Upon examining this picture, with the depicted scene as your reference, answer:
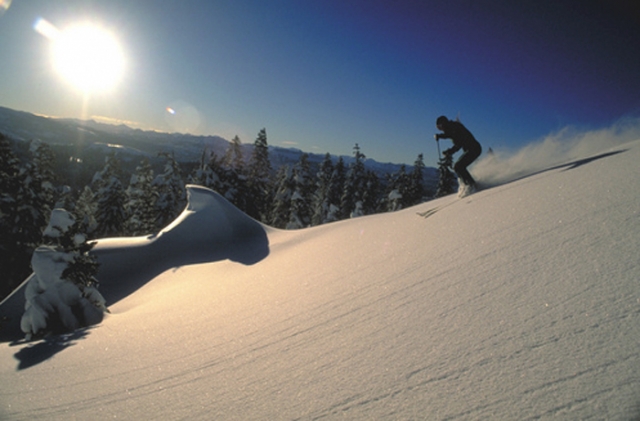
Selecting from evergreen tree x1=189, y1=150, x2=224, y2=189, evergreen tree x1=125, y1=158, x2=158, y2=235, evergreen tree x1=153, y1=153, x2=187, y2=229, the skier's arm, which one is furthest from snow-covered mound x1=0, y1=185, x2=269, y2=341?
evergreen tree x1=125, y1=158, x2=158, y2=235

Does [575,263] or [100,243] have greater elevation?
[100,243]

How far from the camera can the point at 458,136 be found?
7309 mm

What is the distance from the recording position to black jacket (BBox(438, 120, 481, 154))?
723 cm

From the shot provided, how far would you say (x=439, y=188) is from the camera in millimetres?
39000

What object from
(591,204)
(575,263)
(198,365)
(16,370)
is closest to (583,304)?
(575,263)

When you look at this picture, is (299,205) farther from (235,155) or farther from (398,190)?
(398,190)

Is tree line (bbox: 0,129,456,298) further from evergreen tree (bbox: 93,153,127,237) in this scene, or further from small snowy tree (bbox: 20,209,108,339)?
small snowy tree (bbox: 20,209,108,339)

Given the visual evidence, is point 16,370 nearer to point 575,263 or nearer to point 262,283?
point 262,283

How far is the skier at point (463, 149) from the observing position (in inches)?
283

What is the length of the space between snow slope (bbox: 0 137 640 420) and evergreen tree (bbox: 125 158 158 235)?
87.9ft

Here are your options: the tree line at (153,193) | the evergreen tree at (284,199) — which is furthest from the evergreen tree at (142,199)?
the evergreen tree at (284,199)

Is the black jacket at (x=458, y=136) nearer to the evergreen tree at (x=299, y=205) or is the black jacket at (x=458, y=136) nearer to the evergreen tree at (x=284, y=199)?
the evergreen tree at (x=299, y=205)

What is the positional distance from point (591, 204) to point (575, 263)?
1398 mm

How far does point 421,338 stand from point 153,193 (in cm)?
3168
